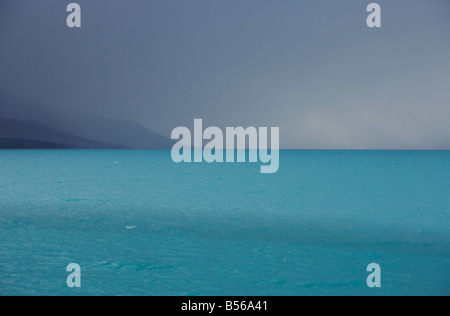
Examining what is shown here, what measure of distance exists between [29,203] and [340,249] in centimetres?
1797

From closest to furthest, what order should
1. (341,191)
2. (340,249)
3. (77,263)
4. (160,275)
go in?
(160,275) < (77,263) < (340,249) < (341,191)

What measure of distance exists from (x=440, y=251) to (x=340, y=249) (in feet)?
10.5

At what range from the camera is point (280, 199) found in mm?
26891

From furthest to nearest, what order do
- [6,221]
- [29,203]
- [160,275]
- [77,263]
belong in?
[29,203]
[6,221]
[77,263]
[160,275]

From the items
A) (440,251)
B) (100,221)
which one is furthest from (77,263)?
(440,251)

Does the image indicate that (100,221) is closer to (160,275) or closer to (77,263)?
(77,263)

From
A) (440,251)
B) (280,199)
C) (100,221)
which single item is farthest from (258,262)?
(280,199)

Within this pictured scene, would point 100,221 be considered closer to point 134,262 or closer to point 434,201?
point 134,262

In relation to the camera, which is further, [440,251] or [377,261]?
[440,251]

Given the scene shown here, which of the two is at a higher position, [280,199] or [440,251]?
[280,199]
